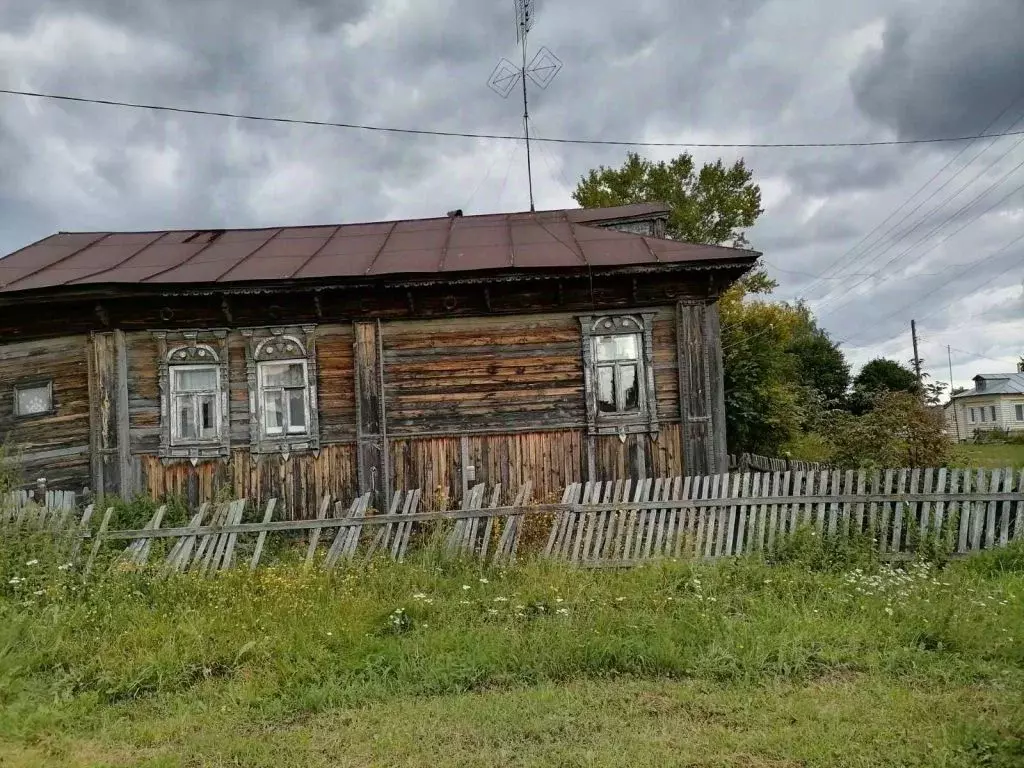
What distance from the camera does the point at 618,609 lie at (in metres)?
5.50

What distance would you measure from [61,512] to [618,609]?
244 inches

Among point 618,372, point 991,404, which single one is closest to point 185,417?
point 618,372

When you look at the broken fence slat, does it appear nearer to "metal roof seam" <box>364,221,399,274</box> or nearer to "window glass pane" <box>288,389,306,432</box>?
"window glass pane" <box>288,389,306,432</box>

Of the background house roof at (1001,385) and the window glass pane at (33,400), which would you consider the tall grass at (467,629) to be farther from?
the background house roof at (1001,385)

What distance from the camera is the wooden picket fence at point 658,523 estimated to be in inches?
267

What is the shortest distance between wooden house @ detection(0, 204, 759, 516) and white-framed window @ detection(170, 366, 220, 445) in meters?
0.03

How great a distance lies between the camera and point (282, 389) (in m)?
9.66

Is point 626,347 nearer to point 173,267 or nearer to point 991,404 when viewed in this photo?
point 173,267

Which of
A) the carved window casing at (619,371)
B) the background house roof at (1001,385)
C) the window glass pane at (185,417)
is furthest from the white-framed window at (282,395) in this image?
the background house roof at (1001,385)

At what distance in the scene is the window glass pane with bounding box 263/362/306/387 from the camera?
9664 millimetres

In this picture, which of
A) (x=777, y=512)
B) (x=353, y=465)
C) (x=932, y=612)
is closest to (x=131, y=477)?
(x=353, y=465)

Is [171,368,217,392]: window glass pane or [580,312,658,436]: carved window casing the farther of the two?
[171,368,217,392]: window glass pane

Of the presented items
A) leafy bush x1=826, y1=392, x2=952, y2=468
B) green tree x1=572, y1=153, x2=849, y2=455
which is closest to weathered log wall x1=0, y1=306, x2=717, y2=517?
leafy bush x1=826, y1=392, x2=952, y2=468

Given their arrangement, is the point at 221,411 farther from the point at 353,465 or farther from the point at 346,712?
the point at 346,712
